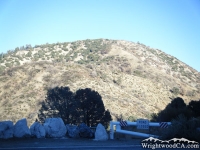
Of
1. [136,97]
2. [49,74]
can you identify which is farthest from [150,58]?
[49,74]

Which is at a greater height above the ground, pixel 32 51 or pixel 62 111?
pixel 32 51

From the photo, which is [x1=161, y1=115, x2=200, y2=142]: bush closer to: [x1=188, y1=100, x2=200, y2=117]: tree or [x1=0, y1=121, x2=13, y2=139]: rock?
[x1=0, y1=121, x2=13, y2=139]: rock

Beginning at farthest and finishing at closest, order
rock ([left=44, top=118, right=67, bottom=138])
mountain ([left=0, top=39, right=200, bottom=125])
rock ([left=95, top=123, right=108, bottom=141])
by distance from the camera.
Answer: mountain ([left=0, top=39, right=200, bottom=125]) → rock ([left=44, top=118, right=67, bottom=138]) → rock ([left=95, top=123, right=108, bottom=141])

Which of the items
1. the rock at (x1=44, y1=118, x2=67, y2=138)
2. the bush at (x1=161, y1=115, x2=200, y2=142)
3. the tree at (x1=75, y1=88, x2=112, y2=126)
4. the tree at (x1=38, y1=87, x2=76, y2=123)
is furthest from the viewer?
the tree at (x1=38, y1=87, x2=76, y2=123)

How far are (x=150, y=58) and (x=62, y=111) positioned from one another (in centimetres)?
6655

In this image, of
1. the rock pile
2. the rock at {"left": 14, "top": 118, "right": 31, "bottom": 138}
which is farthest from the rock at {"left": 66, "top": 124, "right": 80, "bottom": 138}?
the rock at {"left": 14, "top": 118, "right": 31, "bottom": 138}

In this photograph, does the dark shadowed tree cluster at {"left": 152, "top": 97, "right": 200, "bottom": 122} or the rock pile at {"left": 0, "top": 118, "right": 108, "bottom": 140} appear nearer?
the rock pile at {"left": 0, "top": 118, "right": 108, "bottom": 140}

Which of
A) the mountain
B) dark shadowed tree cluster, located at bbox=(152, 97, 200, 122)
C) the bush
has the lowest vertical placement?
the bush

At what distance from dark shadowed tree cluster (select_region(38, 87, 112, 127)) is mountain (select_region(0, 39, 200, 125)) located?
880 centimetres

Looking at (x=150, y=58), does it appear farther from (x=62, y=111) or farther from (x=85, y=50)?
(x=62, y=111)

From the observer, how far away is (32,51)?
86875 millimetres

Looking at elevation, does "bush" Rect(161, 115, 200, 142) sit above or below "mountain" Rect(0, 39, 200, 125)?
below

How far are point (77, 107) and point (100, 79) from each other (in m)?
28.4

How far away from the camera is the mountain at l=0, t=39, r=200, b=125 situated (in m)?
39.1
